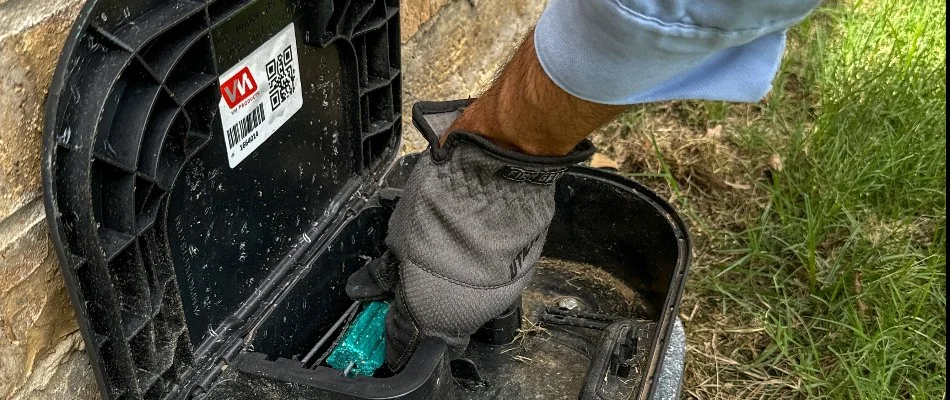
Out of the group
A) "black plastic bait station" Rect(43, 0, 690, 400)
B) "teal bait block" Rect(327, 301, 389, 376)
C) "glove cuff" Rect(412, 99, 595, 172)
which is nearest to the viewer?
"black plastic bait station" Rect(43, 0, 690, 400)

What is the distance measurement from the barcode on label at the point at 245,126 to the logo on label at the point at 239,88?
0.02 metres

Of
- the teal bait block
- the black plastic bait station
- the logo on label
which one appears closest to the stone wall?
the black plastic bait station

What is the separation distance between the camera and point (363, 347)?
116cm

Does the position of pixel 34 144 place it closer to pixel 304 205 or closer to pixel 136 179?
pixel 136 179

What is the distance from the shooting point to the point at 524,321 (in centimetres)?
129

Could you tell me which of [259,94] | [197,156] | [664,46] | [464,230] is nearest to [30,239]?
[197,156]

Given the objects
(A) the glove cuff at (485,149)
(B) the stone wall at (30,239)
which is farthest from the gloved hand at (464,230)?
(B) the stone wall at (30,239)

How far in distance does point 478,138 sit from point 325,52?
30 centimetres

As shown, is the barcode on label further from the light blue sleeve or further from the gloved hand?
the light blue sleeve

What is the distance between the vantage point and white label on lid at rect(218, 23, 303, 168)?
97 cm

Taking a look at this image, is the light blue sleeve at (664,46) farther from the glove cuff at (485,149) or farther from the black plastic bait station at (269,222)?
the black plastic bait station at (269,222)

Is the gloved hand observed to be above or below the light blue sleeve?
below

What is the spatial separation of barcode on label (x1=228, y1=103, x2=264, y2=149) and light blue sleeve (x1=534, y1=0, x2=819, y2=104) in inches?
14.6

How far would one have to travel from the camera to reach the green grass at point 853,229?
1386mm
